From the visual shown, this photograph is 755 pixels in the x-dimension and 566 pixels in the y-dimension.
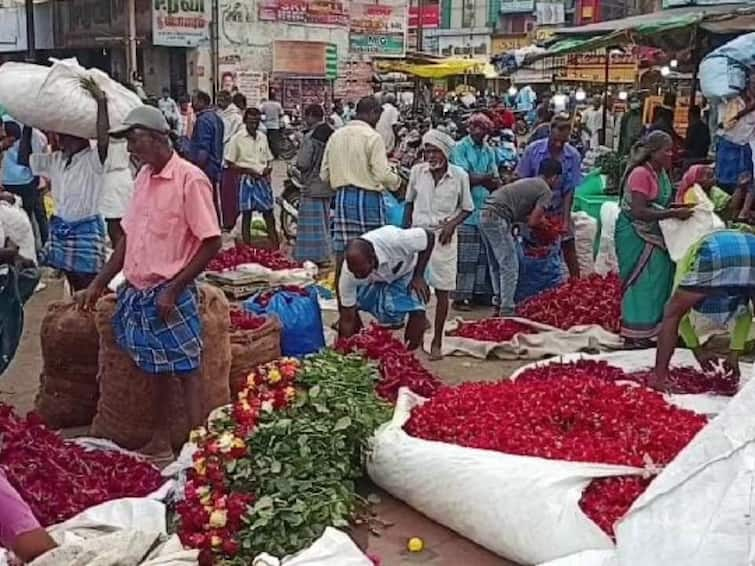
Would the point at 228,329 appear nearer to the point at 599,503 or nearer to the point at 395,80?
the point at 599,503

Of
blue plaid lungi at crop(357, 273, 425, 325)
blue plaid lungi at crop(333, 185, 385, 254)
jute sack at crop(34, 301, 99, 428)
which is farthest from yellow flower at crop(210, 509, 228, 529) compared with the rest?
blue plaid lungi at crop(333, 185, 385, 254)

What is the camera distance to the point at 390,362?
566 centimetres

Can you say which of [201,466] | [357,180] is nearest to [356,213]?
[357,180]

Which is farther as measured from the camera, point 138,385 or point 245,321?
point 245,321

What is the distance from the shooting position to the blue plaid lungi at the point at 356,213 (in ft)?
29.7

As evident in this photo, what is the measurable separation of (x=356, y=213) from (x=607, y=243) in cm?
218

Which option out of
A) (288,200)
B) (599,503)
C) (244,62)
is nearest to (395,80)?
(244,62)

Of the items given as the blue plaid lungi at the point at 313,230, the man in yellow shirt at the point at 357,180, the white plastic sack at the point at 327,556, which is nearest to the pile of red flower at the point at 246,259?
the man in yellow shirt at the point at 357,180

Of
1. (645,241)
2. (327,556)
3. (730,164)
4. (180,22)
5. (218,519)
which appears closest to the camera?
(327,556)

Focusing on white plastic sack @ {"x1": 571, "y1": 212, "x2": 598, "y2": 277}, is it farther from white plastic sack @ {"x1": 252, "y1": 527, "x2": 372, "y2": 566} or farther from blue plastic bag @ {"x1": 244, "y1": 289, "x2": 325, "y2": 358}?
white plastic sack @ {"x1": 252, "y1": 527, "x2": 372, "y2": 566}

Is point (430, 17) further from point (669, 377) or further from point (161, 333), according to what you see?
point (161, 333)

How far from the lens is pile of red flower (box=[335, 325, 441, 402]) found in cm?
554

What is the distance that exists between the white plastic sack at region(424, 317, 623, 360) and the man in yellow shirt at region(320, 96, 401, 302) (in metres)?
1.61

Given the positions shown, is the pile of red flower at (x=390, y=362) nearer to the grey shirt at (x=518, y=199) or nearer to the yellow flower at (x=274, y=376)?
the yellow flower at (x=274, y=376)
